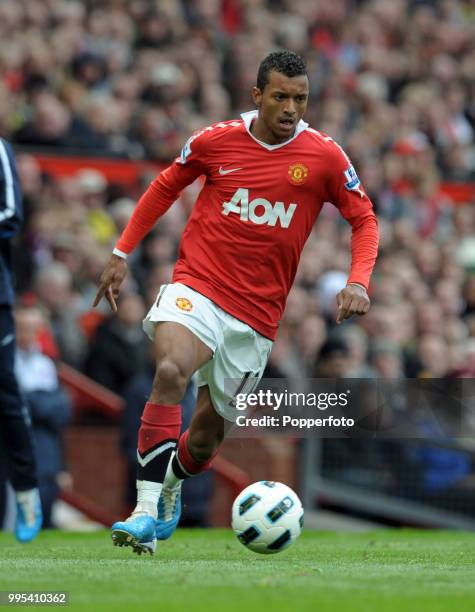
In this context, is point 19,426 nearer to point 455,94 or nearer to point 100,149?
point 100,149

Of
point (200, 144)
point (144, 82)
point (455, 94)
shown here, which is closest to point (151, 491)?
point (200, 144)

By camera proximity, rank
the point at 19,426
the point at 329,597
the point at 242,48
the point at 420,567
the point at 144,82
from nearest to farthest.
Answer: the point at 329,597
the point at 420,567
the point at 19,426
the point at 144,82
the point at 242,48

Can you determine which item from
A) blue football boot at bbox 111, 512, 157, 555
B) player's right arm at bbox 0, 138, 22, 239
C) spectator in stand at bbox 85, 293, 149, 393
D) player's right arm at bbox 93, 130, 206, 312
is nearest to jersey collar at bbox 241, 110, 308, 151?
player's right arm at bbox 93, 130, 206, 312

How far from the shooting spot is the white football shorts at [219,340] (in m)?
7.69

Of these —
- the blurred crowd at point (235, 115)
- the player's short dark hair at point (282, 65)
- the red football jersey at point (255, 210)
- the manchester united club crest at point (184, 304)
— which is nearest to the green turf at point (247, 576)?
the manchester united club crest at point (184, 304)

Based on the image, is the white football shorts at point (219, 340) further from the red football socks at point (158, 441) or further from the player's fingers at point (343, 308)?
the player's fingers at point (343, 308)

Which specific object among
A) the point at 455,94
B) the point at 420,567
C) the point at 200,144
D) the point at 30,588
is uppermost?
the point at 200,144

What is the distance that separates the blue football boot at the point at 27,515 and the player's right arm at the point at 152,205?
1.58 metres

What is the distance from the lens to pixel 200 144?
7.99 metres

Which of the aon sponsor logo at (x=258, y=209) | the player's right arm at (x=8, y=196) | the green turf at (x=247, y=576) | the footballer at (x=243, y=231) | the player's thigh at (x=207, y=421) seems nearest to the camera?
the green turf at (x=247, y=576)

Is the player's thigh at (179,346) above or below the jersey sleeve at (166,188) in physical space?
below

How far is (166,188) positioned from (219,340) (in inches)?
38.4

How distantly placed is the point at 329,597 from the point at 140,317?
7.33m

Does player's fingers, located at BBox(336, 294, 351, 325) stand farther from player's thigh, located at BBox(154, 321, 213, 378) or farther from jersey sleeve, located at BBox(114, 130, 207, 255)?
jersey sleeve, located at BBox(114, 130, 207, 255)
